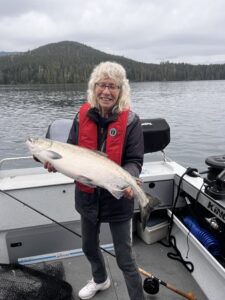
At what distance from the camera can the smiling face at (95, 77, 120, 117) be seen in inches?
104

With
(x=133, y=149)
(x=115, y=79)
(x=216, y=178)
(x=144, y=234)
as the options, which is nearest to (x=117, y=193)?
(x=133, y=149)

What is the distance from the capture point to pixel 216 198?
3.38 meters

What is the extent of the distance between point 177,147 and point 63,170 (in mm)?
13020

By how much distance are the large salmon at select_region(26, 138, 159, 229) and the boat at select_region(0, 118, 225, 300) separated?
48.2 inches

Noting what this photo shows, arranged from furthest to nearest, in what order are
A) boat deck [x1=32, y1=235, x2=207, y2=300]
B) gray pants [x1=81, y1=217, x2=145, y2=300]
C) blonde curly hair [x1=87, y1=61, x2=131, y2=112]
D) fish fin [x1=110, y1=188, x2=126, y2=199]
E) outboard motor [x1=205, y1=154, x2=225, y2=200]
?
boat deck [x1=32, y1=235, x2=207, y2=300] < outboard motor [x1=205, y1=154, x2=225, y2=200] < gray pants [x1=81, y1=217, x2=145, y2=300] < blonde curly hair [x1=87, y1=61, x2=131, y2=112] < fish fin [x1=110, y1=188, x2=126, y2=199]

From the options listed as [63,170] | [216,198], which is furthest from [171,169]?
[63,170]

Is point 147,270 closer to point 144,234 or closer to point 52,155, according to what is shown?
point 144,234

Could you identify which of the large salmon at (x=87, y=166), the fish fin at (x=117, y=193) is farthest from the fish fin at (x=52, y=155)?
the fish fin at (x=117, y=193)

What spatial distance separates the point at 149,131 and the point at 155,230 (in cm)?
135

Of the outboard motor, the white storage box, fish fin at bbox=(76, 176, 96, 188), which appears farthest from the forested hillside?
fish fin at bbox=(76, 176, 96, 188)

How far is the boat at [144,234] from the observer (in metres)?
3.43

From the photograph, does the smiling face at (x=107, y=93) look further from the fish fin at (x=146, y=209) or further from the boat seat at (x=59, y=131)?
the boat seat at (x=59, y=131)

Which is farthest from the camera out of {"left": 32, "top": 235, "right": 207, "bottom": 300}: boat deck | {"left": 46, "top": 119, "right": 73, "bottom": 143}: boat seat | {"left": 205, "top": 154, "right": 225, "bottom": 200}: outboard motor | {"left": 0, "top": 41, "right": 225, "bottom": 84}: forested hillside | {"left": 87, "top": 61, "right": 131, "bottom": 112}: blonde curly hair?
{"left": 0, "top": 41, "right": 225, "bottom": 84}: forested hillside

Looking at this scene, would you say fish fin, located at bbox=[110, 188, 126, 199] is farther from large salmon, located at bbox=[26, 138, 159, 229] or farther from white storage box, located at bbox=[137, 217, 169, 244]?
white storage box, located at bbox=[137, 217, 169, 244]
